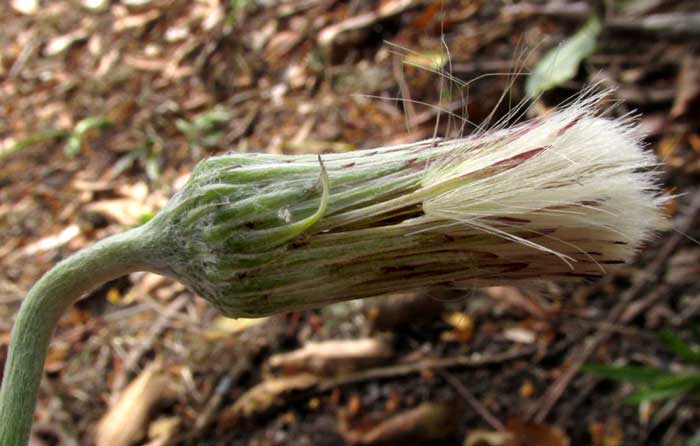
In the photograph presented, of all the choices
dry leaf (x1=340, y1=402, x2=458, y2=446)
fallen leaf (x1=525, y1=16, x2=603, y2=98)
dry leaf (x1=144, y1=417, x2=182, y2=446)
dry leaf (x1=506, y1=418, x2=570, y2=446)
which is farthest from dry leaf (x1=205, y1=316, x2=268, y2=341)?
fallen leaf (x1=525, y1=16, x2=603, y2=98)

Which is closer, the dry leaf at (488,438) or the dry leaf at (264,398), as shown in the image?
the dry leaf at (488,438)

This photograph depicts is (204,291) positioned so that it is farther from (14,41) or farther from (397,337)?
Answer: (14,41)

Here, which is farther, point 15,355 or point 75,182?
point 75,182

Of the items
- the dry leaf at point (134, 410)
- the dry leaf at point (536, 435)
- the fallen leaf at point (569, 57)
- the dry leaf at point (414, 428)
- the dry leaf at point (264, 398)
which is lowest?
the dry leaf at point (134, 410)

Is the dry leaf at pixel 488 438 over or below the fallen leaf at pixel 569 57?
below

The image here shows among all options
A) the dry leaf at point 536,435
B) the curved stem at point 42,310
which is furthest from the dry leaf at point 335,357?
the curved stem at point 42,310

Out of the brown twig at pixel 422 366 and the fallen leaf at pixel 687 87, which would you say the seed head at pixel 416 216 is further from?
the fallen leaf at pixel 687 87

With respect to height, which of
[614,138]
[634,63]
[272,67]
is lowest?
[272,67]

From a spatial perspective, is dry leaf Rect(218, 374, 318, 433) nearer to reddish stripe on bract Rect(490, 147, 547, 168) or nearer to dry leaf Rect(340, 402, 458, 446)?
dry leaf Rect(340, 402, 458, 446)

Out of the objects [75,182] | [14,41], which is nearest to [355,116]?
[75,182]
